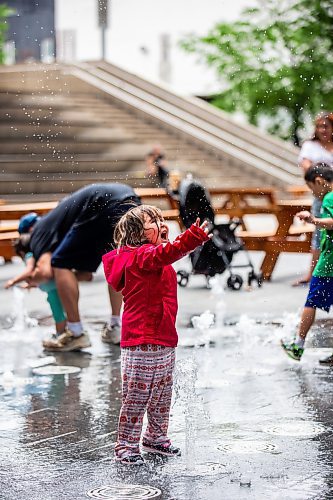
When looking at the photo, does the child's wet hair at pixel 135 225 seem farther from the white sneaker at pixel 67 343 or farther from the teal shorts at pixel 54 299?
the teal shorts at pixel 54 299

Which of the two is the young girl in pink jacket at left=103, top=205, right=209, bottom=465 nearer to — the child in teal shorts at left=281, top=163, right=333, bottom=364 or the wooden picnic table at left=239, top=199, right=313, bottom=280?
the child in teal shorts at left=281, top=163, right=333, bottom=364

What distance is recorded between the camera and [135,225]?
207 inches

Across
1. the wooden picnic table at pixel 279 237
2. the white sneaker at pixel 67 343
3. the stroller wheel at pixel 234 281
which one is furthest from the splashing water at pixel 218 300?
the white sneaker at pixel 67 343

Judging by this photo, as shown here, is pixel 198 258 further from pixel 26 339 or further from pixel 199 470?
pixel 199 470

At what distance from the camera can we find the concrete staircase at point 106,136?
2589 centimetres

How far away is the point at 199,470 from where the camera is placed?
16.5 feet

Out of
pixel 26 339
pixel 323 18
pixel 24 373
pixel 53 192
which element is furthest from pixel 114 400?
pixel 323 18

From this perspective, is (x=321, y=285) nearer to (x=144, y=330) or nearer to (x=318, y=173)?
(x=318, y=173)

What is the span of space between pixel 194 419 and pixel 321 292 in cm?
166

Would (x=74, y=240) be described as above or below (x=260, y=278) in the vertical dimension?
above

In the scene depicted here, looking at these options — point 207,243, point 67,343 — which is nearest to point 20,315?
point 67,343

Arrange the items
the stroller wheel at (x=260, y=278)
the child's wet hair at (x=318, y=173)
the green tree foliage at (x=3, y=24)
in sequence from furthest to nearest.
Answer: the green tree foliage at (x=3, y=24) < the stroller wheel at (x=260, y=278) < the child's wet hair at (x=318, y=173)

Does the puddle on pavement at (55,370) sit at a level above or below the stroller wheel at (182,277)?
above

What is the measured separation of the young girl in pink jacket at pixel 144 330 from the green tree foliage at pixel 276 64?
20885 mm
